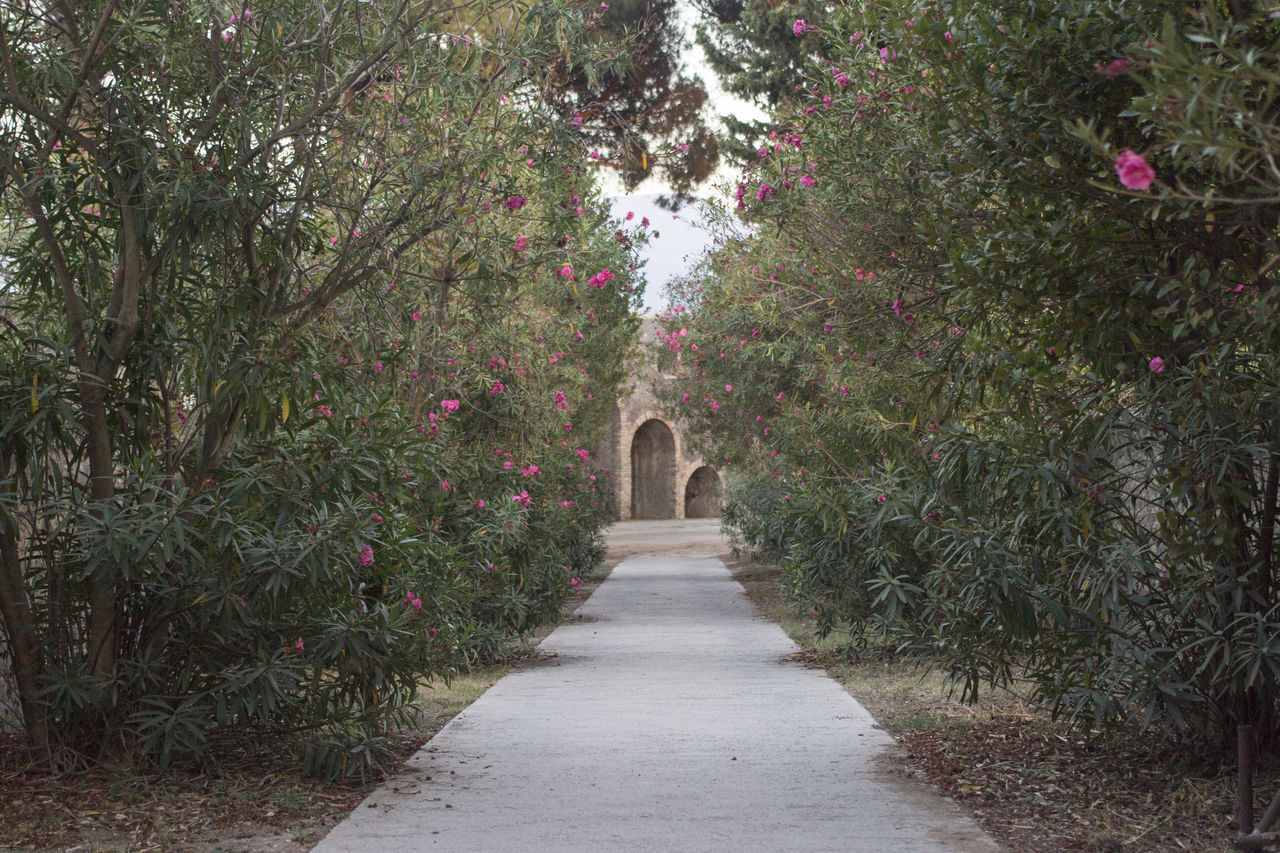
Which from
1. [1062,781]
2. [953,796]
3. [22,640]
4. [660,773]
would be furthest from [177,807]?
[1062,781]

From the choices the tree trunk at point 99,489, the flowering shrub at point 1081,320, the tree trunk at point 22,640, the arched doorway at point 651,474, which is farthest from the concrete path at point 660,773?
the arched doorway at point 651,474

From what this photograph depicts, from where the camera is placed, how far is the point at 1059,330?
4.41 m

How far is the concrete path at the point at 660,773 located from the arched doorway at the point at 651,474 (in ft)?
109

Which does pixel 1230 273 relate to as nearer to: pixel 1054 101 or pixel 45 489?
pixel 1054 101

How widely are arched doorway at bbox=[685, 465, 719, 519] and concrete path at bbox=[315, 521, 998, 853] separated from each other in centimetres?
3400

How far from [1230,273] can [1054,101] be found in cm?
98

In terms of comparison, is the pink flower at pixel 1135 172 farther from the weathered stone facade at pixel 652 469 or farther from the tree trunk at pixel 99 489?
the weathered stone facade at pixel 652 469

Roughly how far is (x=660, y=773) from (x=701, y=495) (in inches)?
1551

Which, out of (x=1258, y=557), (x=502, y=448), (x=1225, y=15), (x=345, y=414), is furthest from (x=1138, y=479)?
(x=502, y=448)

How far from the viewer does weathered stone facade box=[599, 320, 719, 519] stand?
41781mm

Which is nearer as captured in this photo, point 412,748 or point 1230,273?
point 1230,273

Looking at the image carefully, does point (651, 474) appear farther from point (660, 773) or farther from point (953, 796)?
point (953, 796)

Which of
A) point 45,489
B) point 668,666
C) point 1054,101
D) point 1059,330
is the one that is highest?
point 1054,101

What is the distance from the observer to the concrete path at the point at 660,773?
4563mm
